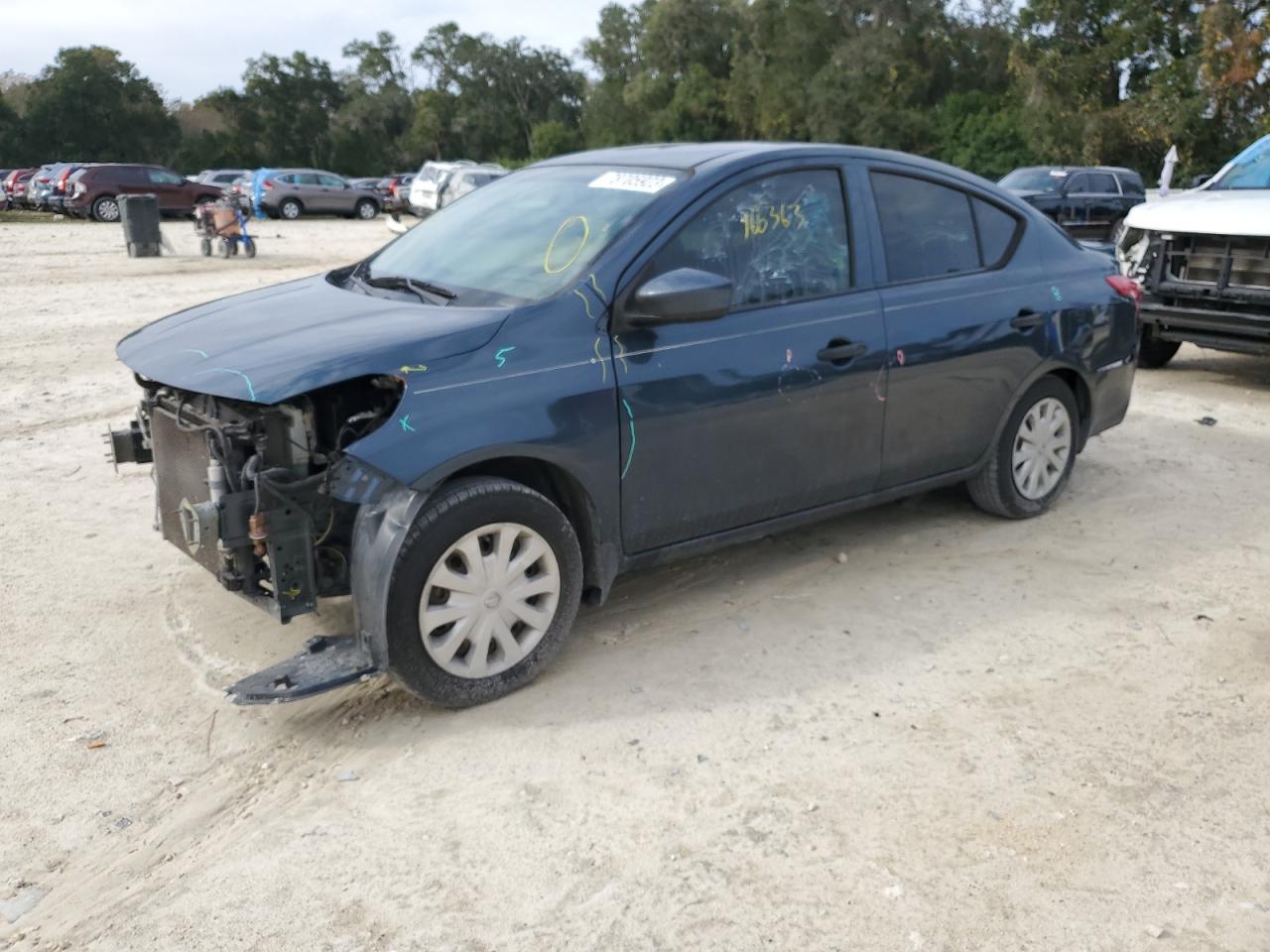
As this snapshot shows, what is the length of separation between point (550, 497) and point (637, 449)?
0.36 meters

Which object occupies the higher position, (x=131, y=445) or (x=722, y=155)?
(x=722, y=155)

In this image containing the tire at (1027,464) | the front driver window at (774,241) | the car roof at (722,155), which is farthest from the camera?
the tire at (1027,464)

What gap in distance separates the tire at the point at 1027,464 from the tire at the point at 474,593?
99.3 inches

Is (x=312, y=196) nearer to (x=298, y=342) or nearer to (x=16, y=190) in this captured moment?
(x=16, y=190)

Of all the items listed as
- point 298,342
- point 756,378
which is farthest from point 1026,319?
point 298,342

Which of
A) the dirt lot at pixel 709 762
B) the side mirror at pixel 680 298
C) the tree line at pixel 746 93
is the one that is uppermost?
the tree line at pixel 746 93

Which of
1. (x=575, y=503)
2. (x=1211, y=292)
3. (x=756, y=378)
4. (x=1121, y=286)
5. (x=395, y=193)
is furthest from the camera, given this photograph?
(x=395, y=193)

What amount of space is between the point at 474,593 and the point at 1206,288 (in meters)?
7.08

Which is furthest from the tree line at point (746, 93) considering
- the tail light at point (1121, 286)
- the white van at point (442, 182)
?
the tail light at point (1121, 286)

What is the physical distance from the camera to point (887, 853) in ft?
10.4

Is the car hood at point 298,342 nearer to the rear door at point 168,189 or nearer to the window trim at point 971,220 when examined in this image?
the window trim at point 971,220

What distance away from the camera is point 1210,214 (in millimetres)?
8742

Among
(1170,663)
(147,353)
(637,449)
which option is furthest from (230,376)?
(1170,663)

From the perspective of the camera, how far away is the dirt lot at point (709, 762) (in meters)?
2.94
